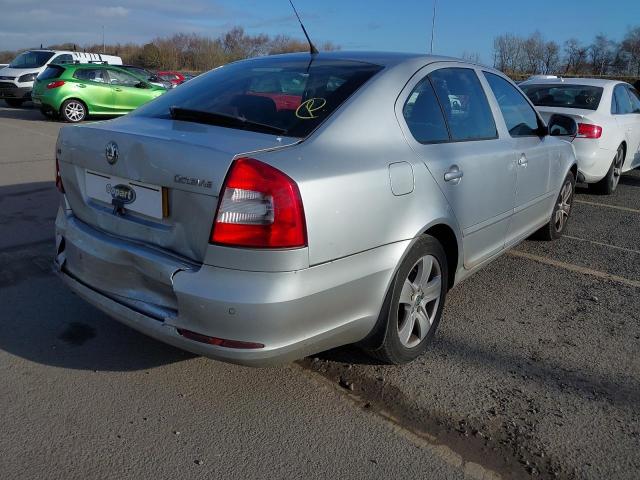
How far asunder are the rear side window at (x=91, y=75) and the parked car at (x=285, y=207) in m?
12.8

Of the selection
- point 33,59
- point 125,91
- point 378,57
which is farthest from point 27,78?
point 378,57

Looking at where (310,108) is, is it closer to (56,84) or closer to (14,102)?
(56,84)

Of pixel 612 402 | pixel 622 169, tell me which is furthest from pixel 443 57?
pixel 622 169

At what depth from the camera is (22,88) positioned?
58.7 feet

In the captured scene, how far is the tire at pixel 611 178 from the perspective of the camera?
25.3ft

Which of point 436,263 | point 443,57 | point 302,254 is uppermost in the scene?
point 443,57

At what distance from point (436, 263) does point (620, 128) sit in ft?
18.8

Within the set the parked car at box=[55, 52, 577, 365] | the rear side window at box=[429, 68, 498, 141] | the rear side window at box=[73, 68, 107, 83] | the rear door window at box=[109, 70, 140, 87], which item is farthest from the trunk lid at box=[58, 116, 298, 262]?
the rear door window at box=[109, 70, 140, 87]

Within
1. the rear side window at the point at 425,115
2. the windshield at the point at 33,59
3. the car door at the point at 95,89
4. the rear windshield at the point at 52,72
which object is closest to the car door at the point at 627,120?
the rear side window at the point at 425,115

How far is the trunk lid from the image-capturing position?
237cm

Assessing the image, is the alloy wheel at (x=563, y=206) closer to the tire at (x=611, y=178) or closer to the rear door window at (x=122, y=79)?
the tire at (x=611, y=178)

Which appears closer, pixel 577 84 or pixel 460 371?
pixel 460 371

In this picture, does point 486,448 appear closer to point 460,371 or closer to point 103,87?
point 460,371

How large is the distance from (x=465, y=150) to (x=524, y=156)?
0.97 m
